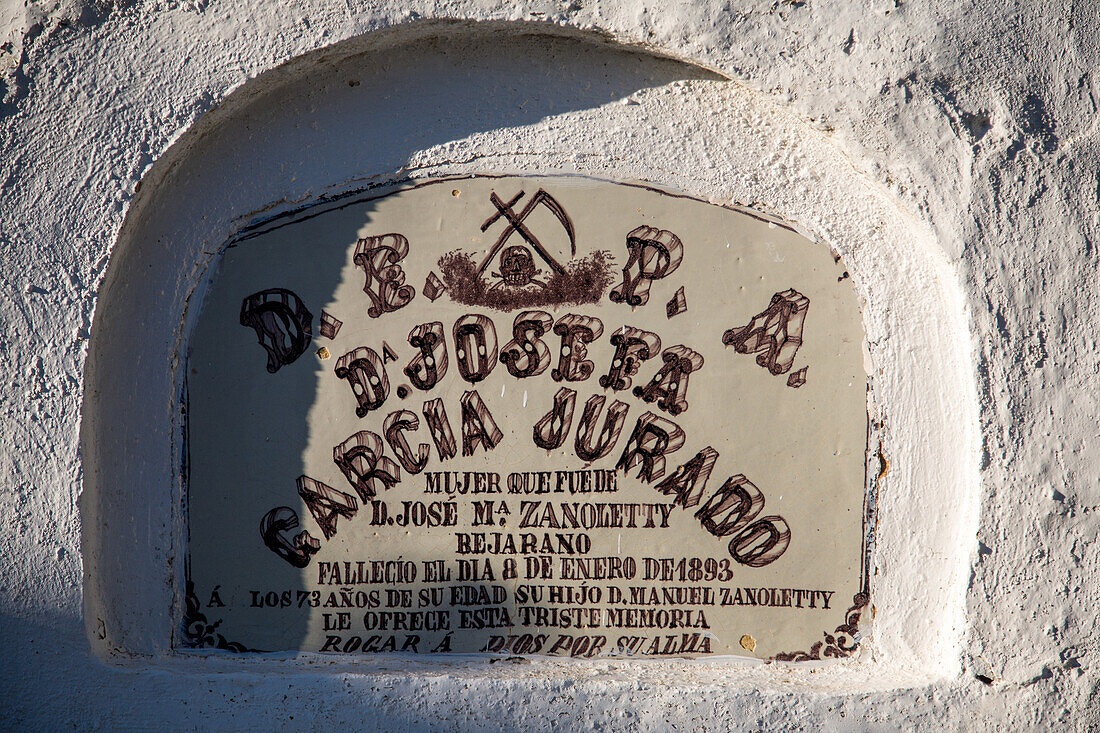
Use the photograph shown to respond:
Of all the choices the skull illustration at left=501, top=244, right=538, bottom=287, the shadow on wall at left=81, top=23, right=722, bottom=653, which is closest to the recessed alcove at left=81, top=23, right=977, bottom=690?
the shadow on wall at left=81, top=23, right=722, bottom=653

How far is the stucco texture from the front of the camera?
1.87 metres

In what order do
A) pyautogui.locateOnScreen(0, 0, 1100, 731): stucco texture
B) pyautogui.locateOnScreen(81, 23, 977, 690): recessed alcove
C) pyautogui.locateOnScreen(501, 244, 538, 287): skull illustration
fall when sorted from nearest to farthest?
1. pyautogui.locateOnScreen(0, 0, 1100, 731): stucco texture
2. pyautogui.locateOnScreen(81, 23, 977, 690): recessed alcove
3. pyautogui.locateOnScreen(501, 244, 538, 287): skull illustration

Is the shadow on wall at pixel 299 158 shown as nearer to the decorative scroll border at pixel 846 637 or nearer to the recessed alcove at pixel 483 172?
the recessed alcove at pixel 483 172

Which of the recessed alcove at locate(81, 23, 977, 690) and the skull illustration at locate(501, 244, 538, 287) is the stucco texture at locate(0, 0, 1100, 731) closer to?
the recessed alcove at locate(81, 23, 977, 690)

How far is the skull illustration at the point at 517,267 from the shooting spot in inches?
83.8

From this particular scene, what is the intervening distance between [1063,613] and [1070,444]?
0.42 meters

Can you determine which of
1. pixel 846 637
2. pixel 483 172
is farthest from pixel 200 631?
pixel 846 637

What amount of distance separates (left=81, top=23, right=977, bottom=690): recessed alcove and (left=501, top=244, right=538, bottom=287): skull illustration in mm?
229

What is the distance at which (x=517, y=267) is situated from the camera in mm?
2129

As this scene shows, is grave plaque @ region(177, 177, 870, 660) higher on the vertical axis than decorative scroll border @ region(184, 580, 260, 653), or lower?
higher

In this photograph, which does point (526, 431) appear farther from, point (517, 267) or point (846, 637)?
point (846, 637)

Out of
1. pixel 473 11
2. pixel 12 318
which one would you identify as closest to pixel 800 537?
pixel 473 11

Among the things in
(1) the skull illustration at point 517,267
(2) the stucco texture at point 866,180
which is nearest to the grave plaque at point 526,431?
(1) the skull illustration at point 517,267

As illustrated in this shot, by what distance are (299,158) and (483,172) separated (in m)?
0.52
